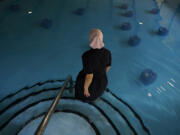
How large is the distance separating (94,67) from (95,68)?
1.8 inches

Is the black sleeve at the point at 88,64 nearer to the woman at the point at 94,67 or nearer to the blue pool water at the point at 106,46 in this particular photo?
the woman at the point at 94,67

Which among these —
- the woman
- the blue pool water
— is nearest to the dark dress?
the woman

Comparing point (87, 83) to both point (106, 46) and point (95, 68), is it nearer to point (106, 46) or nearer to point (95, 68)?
point (95, 68)

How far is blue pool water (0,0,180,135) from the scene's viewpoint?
3.58 metres

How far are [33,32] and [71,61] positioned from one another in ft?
5.18

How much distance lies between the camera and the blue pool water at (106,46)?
141 inches

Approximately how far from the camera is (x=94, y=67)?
7.20ft

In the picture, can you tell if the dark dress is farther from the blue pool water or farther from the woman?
the blue pool water

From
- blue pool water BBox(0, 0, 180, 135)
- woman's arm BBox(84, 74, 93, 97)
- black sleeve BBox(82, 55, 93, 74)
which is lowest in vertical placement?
woman's arm BBox(84, 74, 93, 97)

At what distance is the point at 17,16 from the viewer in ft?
17.4

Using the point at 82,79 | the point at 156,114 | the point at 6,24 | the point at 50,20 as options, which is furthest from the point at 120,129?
the point at 6,24

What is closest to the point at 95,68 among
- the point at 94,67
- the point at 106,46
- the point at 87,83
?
the point at 94,67

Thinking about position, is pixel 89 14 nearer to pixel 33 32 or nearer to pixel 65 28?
pixel 65 28

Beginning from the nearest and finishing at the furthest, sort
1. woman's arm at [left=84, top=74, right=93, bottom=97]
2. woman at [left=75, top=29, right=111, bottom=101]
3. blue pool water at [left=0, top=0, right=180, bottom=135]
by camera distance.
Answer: woman at [left=75, top=29, right=111, bottom=101]
woman's arm at [left=84, top=74, right=93, bottom=97]
blue pool water at [left=0, top=0, right=180, bottom=135]
